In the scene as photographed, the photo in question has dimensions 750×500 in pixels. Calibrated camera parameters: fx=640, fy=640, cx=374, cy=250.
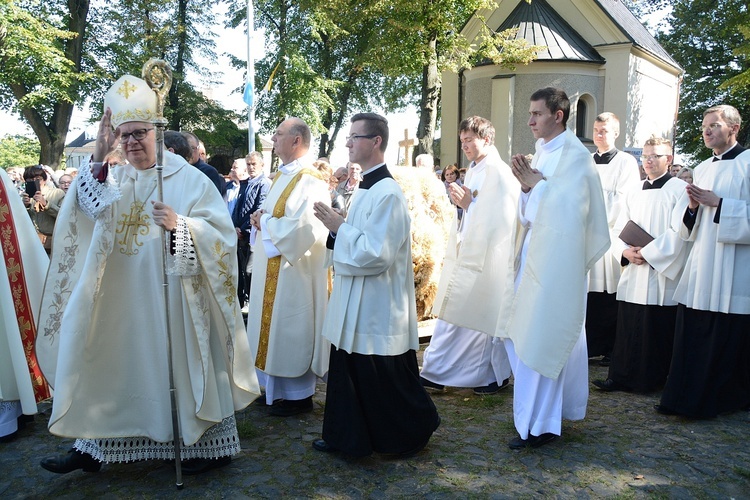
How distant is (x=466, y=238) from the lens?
205 inches

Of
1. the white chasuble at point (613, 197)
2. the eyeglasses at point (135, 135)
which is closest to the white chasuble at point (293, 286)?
the eyeglasses at point (135, 135)

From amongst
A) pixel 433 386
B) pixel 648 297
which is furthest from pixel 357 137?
pixel 648 297

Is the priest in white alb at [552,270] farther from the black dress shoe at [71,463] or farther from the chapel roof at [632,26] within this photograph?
the chapel roof at [632,26]

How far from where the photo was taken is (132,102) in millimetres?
3553

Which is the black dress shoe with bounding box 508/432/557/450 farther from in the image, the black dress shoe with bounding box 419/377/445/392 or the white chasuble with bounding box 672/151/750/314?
the white chasuble with bounding box 672/151/750/314

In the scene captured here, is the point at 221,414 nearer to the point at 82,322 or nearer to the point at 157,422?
the point at 157,422

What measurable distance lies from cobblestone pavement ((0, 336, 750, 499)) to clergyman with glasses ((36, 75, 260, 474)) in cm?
20

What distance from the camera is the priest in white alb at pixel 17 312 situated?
4.41 metres

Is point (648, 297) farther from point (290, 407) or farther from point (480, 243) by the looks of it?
point (290, 407)

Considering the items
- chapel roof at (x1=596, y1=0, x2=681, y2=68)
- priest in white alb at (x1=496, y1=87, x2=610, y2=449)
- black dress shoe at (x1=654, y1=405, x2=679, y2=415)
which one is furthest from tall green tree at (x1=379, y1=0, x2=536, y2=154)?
priest in white alb at (x1=496, y1=87, x2=610, y2=449)

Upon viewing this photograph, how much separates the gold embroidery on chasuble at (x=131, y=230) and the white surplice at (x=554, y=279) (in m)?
2.38

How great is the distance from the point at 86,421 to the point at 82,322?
566mm

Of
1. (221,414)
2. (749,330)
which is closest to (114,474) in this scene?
(221,414)

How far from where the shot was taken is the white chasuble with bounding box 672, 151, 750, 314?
4668 mm
